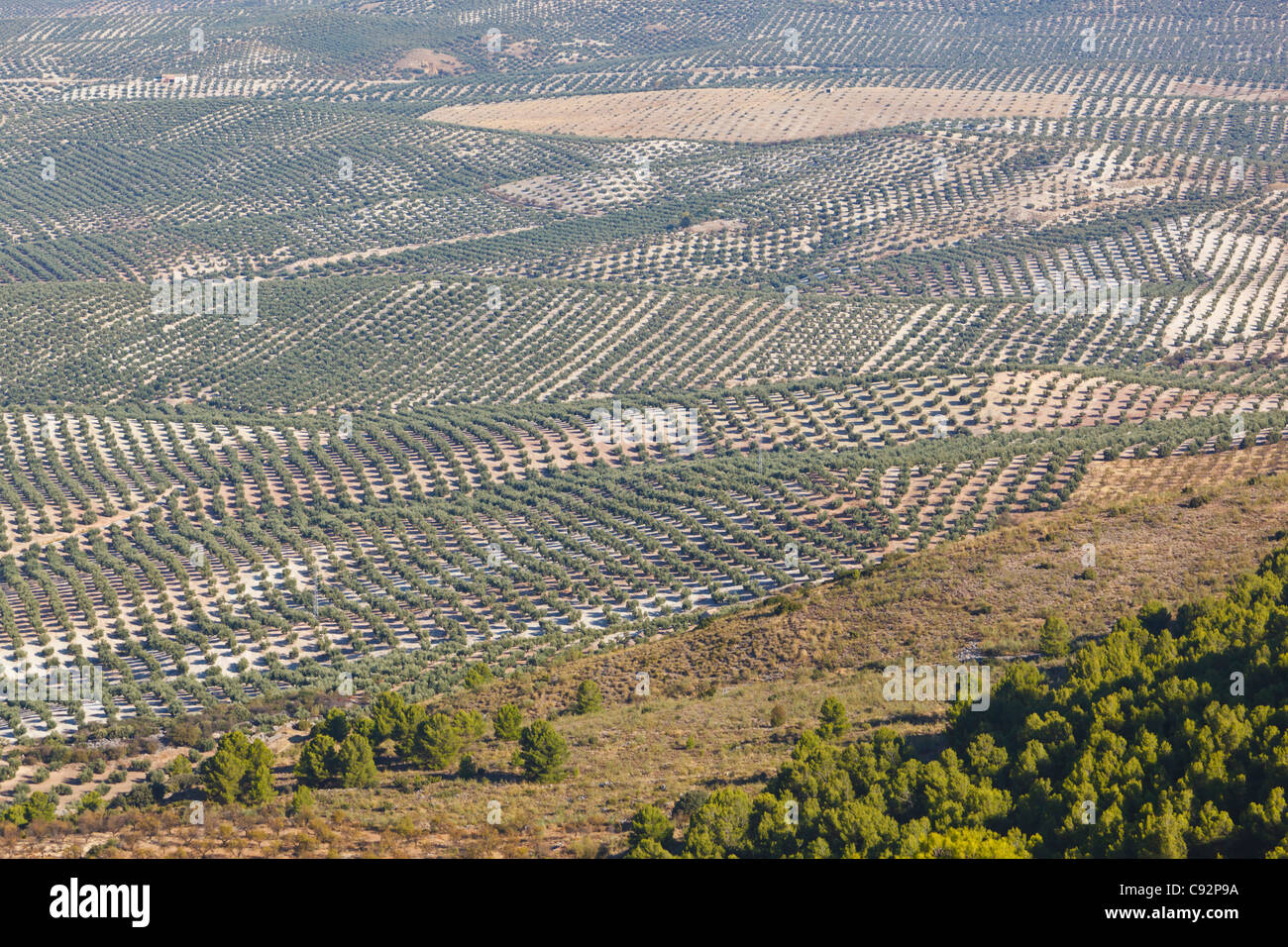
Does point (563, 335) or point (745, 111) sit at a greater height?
point (745, 111)

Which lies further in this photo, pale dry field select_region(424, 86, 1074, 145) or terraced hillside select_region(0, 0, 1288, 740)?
pale dry field select_region(424, 86, 1074, 145)

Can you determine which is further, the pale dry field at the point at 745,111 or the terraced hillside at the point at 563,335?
the pale dry field at the point at 745,111

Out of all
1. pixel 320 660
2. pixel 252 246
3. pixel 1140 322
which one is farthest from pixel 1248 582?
pixel 252 246

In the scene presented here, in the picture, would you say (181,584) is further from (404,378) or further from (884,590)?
(404,378)

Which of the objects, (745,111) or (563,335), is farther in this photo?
(745,111)

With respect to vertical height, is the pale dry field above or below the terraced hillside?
above
